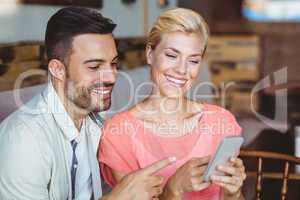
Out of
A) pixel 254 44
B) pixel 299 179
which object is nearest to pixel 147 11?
pixel 299 179

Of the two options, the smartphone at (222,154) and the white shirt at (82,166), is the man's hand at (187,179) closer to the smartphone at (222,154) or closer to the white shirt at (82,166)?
the smartphone at (222,154)

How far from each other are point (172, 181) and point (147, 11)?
414 millimetres

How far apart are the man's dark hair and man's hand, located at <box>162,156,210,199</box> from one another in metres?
0.25

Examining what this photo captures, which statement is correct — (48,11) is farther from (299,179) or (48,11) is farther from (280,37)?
(280,37)

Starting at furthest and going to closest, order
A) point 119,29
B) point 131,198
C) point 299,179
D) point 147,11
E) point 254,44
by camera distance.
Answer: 1. point 254,44
2. point 299,179
3. point 147,11
4. point 119,29
5. point 131,198

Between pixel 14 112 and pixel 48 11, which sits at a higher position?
pixel 48 11

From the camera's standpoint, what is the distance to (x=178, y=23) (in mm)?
777

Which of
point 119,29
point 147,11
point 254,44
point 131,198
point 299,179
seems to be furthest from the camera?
point 254,44

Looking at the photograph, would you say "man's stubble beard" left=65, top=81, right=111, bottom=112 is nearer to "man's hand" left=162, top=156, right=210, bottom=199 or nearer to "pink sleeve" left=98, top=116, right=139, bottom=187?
"pink sleeve" left=98, top=116, right=139, bottom=187

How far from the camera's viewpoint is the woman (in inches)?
30.6

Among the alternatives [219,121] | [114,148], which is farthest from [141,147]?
[219,121]

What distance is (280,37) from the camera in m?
3.87

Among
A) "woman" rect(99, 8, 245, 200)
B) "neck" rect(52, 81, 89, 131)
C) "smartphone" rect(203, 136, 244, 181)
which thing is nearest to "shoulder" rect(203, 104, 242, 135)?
"woman" rect(99, 8, 245, 200)

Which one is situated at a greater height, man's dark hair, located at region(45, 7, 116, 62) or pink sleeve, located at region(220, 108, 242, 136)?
man's dark hair, located at region(45, 7, 116, 62)
